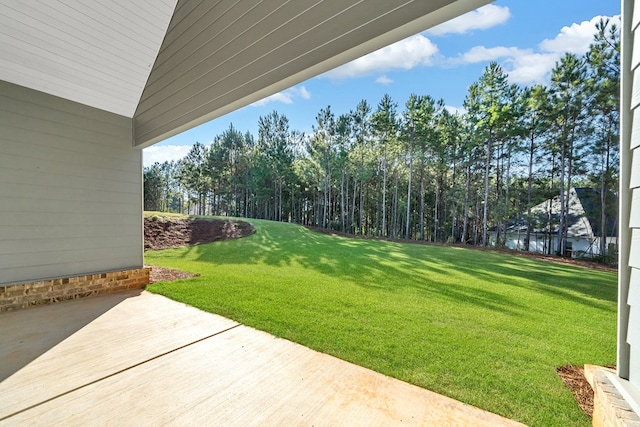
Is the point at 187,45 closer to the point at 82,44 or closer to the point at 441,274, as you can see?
the point at 82,44

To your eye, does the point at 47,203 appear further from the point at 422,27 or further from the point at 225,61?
the point at 422,27

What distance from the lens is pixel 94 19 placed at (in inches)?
90.4

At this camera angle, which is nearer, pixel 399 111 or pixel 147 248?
pixel 147 248

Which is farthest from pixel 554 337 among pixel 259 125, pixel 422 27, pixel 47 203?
pixel 259 125

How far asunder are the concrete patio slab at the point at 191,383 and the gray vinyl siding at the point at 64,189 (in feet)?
3.26

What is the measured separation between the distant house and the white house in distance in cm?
1324

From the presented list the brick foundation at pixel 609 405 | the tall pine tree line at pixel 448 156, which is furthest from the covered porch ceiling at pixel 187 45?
the tall pine tree line at pixel 448 156

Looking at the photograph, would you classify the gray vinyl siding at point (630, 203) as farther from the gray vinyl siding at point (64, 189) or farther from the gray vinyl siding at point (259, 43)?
the gray vinyl siding at point (64, 189)

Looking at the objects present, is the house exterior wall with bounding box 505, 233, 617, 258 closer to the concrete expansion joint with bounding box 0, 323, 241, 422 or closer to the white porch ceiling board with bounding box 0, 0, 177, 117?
the concrete expansion joint with bounding box 0, 323, 241, 422

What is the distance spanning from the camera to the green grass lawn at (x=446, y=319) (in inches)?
70.1

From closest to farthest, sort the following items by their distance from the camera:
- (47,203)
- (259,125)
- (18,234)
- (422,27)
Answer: (422,27) < (18,234) < (47,203) < (259,125)

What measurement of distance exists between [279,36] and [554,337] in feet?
12.4

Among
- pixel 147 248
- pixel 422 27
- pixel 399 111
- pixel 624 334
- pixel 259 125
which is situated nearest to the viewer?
pixel 624 334

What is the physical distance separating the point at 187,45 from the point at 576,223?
17.8m
